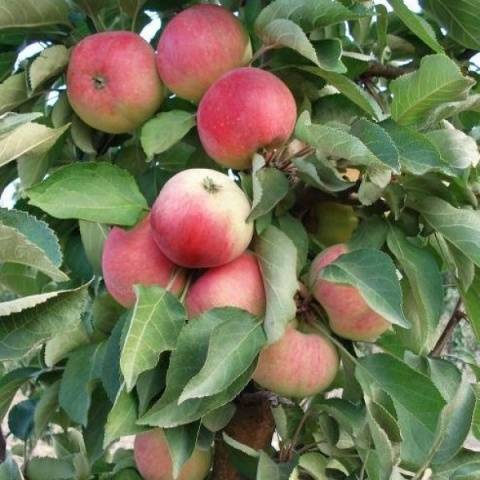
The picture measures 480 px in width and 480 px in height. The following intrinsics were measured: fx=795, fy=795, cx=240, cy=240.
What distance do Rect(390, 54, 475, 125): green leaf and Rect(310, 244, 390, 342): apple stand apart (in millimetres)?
163

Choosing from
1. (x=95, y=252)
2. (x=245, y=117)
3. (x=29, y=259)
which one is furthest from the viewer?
(x=95, y=252)

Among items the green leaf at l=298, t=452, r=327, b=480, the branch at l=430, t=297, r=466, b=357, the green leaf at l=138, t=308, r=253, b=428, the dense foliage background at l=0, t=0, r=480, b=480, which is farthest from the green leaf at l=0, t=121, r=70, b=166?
the branch at l=430, t=297, r=466, b=357

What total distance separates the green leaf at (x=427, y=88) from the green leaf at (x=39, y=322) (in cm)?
41

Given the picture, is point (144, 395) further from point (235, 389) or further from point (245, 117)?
point (245, 117)

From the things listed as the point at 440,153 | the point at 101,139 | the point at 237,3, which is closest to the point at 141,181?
the point at 101,139

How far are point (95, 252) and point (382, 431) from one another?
1.40 ft

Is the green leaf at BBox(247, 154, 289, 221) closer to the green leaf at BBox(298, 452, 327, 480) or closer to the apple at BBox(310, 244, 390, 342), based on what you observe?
the apple at BBox(310, 244, 390, 342)

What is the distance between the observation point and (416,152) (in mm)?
802

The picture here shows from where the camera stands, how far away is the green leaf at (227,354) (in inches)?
28.4

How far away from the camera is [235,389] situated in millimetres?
777

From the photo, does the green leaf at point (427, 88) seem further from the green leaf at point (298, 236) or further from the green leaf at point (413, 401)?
the green leaf at point (413, 401)

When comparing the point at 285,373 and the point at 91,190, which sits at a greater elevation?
the point at 91,190

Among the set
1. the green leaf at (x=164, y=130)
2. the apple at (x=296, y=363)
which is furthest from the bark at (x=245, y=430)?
the green leaf at (x=164, y=130)

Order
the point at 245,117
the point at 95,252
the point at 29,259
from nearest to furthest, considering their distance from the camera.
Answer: the point at 29,259
the point at 245,117
the point at 95,252
